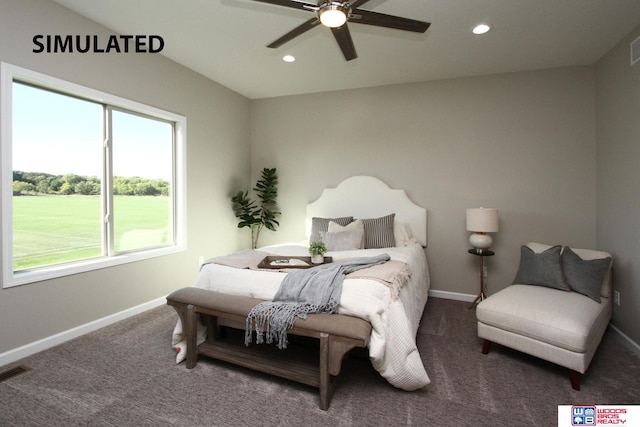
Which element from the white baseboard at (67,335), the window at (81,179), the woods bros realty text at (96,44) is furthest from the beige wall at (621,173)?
the white baseboard at (67,335)

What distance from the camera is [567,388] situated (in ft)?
6.61

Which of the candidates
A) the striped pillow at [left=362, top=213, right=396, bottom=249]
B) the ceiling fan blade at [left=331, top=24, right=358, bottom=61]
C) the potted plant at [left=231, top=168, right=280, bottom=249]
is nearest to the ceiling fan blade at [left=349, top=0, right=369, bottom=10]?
the ceiling fan blade at [left=331, top=24, right=358, bottom=61]

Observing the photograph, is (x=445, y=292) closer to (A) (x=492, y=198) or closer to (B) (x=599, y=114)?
(A) (x=492, y=198)

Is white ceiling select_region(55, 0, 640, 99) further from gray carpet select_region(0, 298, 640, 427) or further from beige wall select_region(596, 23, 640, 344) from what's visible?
gray carpet select_region(0, 298, 640, 427)

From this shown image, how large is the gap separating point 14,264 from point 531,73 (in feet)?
17.1

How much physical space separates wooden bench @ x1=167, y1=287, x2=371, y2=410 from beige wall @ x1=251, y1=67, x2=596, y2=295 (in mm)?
2427

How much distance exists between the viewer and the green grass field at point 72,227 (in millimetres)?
2523

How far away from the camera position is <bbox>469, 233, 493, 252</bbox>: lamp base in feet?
11.1

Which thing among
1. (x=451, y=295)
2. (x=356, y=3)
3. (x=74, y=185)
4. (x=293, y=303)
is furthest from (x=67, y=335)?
(x=451, y=295)

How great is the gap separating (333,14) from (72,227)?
2.85m

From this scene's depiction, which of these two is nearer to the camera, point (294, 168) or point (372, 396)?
point (372, 396)

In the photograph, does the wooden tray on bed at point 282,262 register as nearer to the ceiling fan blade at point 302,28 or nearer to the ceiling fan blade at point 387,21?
the ceiling fan blade at point 302,28

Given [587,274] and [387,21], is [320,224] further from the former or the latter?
[587,274]

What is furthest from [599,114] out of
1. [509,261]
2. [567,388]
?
[567,388]
